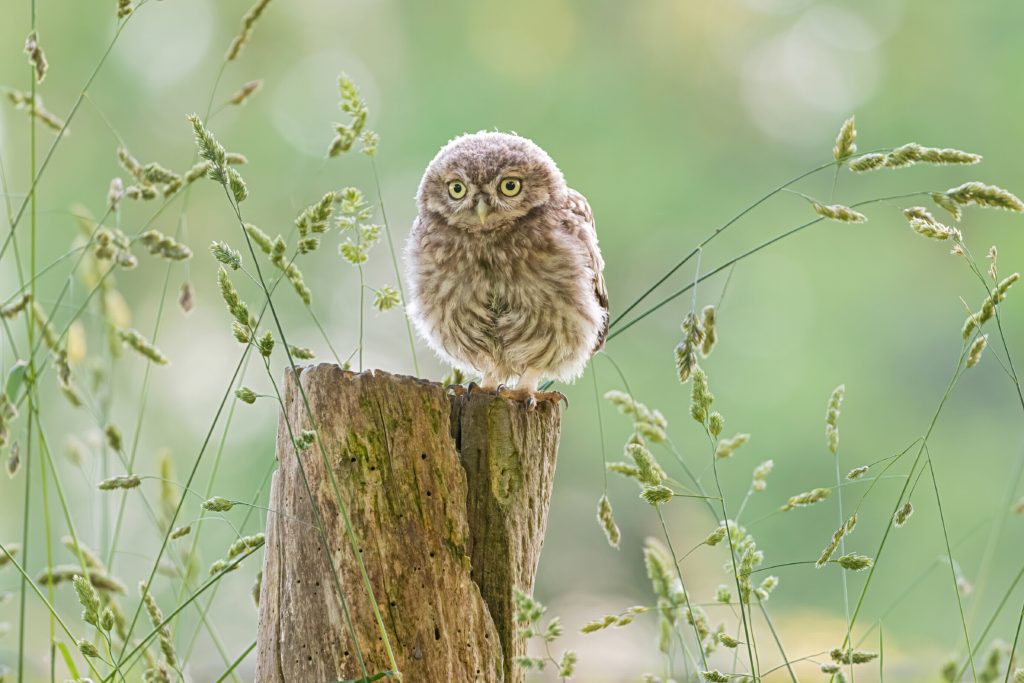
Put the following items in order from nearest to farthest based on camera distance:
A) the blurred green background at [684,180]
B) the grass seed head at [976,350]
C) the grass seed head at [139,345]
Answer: the grass seed head at [976,350] < the grass seed head at [139,345] < the blurred green background at [684,180]

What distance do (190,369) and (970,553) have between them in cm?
654

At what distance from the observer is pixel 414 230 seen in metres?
3.04

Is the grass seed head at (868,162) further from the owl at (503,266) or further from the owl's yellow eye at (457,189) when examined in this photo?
the owl's yellow eye at (457,189)

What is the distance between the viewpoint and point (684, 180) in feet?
21.7

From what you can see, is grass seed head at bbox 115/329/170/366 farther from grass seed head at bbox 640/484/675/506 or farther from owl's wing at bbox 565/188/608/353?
owl's wing at bbox 565/188/608/353

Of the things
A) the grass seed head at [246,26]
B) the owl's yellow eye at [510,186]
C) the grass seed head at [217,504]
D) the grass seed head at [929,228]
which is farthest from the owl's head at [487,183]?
the grass seed head at [217,504]

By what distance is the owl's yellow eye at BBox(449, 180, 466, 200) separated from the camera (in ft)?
9.46

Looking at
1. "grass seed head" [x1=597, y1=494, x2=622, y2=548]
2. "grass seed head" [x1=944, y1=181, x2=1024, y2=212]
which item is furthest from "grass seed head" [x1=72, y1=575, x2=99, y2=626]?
"grass seed head" [x1=944, y1=181, x2=1024, y2=212]

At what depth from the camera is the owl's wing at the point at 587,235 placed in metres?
2.97

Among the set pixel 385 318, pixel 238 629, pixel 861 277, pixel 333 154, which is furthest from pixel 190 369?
pixel 861 277

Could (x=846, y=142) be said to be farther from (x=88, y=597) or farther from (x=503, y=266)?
(x=88, y=597)

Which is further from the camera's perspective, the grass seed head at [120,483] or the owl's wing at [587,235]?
the owl's wing at [587,235]

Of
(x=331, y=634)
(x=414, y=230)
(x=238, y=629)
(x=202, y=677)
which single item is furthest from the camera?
(x=238, y=629)

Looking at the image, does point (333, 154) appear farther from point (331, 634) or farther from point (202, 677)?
point (202, 677)
